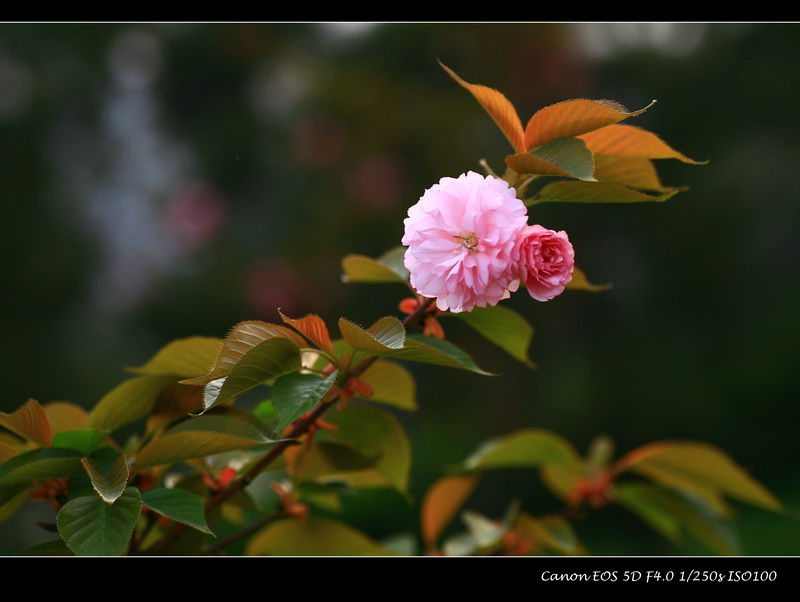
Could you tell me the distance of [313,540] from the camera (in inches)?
19.4

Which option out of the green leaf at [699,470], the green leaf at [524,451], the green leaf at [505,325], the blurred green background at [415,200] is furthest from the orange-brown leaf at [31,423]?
the blurred green background at [415,200]

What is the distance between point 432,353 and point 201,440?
0.12 m

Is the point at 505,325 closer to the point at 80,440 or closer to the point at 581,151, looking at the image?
the point at 581,151

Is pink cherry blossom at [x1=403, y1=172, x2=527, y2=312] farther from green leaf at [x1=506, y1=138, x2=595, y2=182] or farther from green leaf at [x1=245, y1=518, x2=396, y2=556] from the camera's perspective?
green leaf at [x1=245, y1=518, x2=396, y2=556]

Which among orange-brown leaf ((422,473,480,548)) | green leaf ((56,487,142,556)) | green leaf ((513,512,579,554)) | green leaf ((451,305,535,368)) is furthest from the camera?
orange-brown leaf ((422,473,480,548))

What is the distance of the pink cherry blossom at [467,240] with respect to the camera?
321 mm

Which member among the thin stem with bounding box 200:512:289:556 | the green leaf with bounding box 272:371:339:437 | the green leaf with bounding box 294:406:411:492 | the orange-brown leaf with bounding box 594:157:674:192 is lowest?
the thin stem with bounding box 200:512:289:556

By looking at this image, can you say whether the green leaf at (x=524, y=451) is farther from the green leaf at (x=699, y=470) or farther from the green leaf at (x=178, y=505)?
the green leaf at (x=178, y=505)

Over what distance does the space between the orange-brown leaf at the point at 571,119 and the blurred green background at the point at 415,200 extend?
5.96ft

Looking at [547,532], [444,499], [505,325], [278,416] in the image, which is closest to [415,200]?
[444,499]

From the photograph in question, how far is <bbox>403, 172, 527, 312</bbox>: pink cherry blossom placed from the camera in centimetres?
32

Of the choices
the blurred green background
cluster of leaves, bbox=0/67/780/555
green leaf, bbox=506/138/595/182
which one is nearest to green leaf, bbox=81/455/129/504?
cluster of leaves, bbox=0/67/780/555

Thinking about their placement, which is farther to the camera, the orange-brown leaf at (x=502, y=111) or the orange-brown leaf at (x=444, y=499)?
the orange-brown leaf at (x=444, y=499)

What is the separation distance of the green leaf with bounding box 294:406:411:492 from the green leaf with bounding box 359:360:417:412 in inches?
0.4
